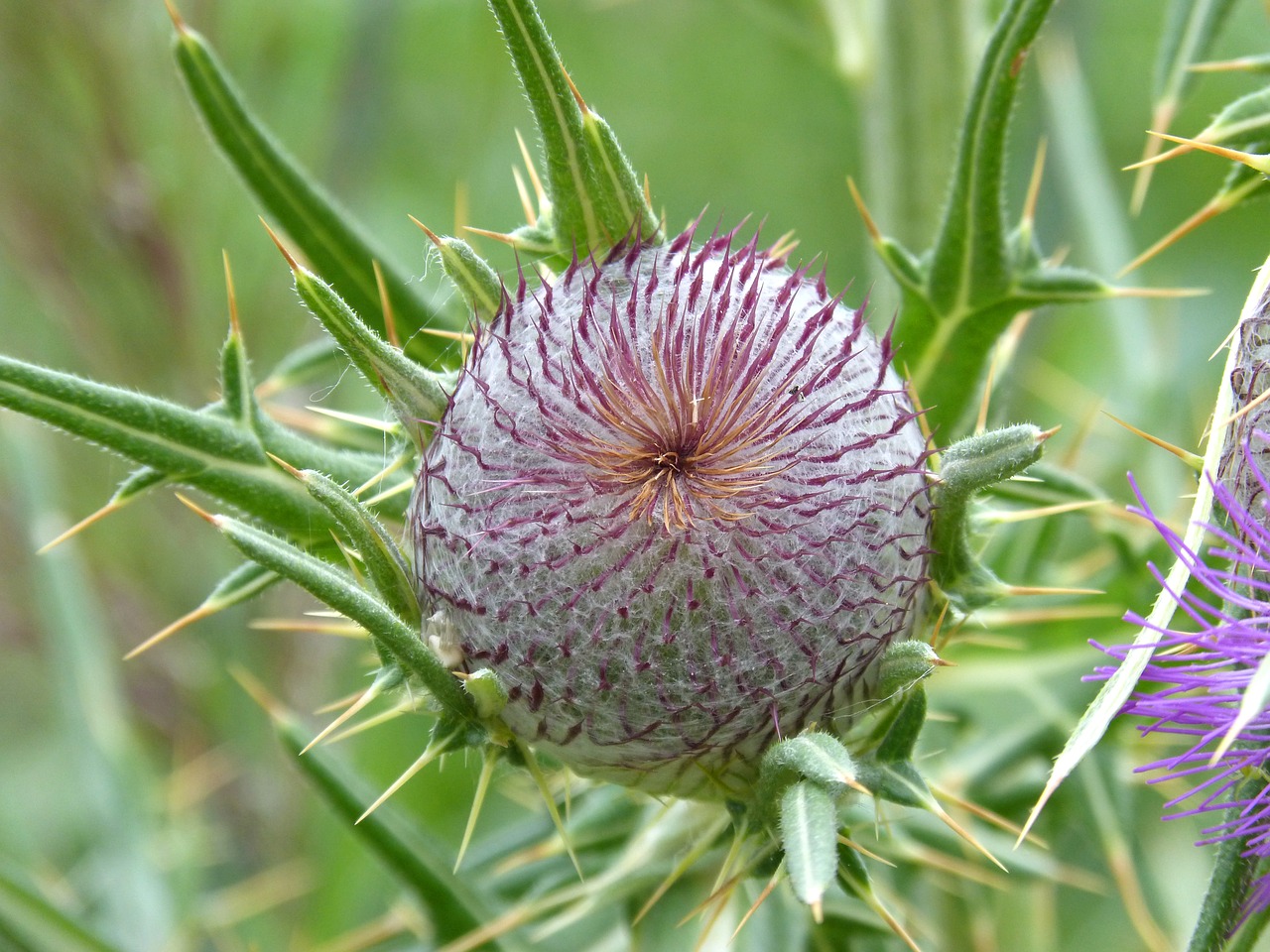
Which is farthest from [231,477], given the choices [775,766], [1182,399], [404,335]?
[1182,399]

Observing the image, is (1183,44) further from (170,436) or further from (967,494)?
(170,436)

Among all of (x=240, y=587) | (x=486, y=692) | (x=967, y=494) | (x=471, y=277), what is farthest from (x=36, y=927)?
(x=967, y=494)

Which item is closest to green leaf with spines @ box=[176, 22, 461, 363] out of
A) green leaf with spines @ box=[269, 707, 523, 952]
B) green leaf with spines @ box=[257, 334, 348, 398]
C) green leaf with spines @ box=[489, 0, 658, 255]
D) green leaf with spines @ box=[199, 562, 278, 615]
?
green leaf with spines @ box=[257, 334, 348, 398]

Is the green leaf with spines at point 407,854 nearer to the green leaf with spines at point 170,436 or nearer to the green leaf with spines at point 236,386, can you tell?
the green leaf with spines at point 170,436

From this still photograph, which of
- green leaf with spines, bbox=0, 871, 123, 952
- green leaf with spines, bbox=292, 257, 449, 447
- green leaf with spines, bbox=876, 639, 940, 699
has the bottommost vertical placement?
green leaf with spines, bbox=876, 639, 940, 699

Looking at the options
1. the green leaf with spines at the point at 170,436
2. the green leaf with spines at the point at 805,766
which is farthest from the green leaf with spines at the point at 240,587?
the green leaf with spines at the point at 805,766

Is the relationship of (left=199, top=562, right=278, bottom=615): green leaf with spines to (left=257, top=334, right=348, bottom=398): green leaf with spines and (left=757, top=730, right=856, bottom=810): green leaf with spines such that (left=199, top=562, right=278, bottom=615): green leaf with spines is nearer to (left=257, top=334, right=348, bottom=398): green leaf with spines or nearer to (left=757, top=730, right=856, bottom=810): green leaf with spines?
(left=257, top=334, right=348, bottom=398): green leaf with spines
